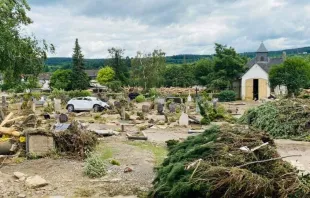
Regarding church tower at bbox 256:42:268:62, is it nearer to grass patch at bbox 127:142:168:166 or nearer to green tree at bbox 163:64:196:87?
green tree at bbox 163:64:196:87

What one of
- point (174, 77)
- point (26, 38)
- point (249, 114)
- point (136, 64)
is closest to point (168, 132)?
point (249, 114)

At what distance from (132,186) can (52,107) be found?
25.6 meters

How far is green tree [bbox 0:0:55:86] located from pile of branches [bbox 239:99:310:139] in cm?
1203

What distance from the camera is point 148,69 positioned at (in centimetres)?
6744

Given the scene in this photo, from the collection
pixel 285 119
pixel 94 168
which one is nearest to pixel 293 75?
pixel 285 119

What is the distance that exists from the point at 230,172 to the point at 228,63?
144ft

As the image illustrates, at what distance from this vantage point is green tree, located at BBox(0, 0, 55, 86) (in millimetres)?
17375

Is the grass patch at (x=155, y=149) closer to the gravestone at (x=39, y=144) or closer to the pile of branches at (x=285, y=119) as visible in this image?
the gravestone at (x=39, y=144)

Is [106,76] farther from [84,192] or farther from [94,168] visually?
[84,192]

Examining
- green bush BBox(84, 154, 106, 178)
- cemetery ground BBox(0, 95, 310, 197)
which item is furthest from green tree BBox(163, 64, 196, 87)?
green bush BBox(84, 154, 106, 178)

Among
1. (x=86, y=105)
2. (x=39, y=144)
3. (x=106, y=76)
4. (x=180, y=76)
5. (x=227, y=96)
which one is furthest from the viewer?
(x=180, y=76)

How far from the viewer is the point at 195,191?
8.85m

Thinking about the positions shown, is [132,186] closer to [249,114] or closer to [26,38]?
[26,38]

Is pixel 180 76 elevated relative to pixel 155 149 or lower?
elevated
